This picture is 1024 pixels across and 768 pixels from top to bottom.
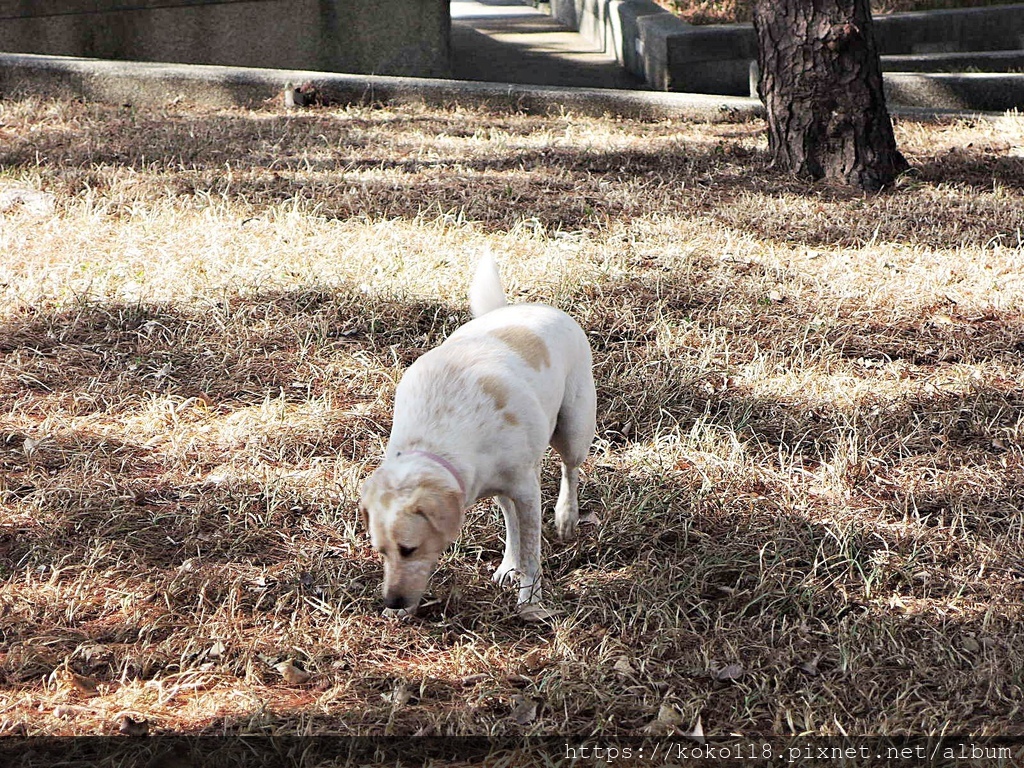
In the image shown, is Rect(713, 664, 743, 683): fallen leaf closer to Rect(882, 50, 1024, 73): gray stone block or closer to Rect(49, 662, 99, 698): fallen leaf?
Rect(49, 662, 99, 698): fallen leaf

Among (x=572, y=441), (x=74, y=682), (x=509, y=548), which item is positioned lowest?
(x=74, y=682)

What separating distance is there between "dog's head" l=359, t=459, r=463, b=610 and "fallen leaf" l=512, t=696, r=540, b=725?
442 millimetres

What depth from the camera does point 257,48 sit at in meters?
10.7

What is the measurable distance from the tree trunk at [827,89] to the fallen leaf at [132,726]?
602cm

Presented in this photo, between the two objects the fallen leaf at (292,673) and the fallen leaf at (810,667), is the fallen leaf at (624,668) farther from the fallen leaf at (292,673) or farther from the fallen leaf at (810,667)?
the fallen leaf at (292,673)

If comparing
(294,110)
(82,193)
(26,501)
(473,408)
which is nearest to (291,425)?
(26,501)

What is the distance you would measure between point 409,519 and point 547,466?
1521 millimetres

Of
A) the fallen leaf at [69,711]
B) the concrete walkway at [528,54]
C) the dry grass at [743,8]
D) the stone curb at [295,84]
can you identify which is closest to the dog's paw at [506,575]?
the fallen leaf at [69,711]

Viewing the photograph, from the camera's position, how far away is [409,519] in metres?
2.58

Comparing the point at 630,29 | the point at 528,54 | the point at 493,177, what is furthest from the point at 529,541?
Result: the point at 528,54

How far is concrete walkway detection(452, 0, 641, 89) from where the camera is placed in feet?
39.0

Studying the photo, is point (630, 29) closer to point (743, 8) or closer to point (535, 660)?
point (743, 8)

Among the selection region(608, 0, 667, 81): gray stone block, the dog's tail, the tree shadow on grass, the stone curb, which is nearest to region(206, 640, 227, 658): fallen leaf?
the dog's tail

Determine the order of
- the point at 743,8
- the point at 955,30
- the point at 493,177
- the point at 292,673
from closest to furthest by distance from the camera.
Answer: the point at 292,673 < the point at 493,177 < the point at 955,30 < the point at 743,8
